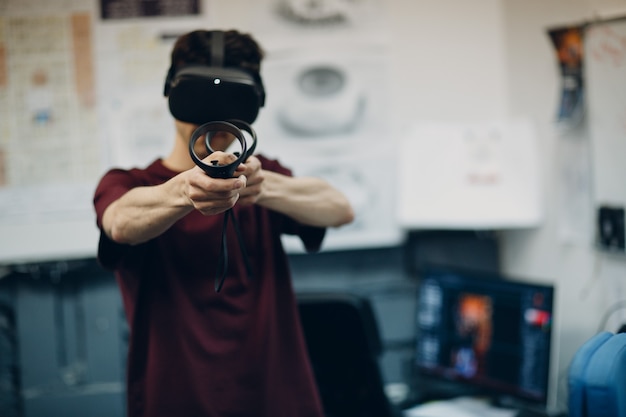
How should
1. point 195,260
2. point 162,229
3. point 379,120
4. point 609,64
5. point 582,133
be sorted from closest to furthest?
point 162,229 < point 195,260 < point 609,64 < point 582,133 < point 379,120

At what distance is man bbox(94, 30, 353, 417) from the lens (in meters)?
0.97

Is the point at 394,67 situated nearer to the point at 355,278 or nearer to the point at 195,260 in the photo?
the point at 355,278

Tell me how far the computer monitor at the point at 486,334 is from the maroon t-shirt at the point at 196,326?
84cm

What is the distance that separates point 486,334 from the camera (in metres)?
1.71

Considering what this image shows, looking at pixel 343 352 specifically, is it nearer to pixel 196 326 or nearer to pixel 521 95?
pixel 196 326

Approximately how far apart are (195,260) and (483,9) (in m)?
1.54

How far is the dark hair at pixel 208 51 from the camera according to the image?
0.96 m

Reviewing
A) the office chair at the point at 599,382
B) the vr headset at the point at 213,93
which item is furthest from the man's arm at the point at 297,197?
the office chair at the point at 599,382

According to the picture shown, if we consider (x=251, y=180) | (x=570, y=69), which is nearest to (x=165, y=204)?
(x=251, y=180)

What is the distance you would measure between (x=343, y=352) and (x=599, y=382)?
871 millimetres

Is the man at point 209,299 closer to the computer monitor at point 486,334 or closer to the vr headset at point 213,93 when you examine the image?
the vr headset at point 213,93

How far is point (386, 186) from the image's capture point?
6.57ft

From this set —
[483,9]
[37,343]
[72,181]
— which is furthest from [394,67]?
[37,343]

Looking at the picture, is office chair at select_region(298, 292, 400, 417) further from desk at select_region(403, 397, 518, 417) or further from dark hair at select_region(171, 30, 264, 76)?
dark hair at select_region(171, 30, 264, 76)
